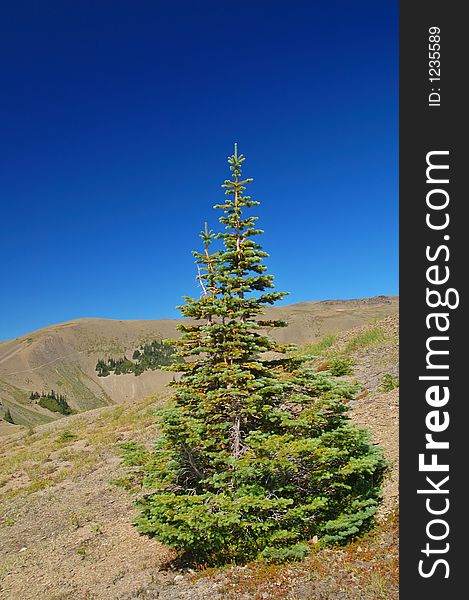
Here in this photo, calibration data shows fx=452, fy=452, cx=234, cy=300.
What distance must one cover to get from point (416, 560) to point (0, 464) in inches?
1135

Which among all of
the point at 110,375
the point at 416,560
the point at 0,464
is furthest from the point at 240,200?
the point at 110,375

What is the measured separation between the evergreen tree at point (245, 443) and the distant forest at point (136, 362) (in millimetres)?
145876

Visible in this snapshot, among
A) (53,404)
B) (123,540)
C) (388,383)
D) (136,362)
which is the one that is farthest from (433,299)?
(136,362)

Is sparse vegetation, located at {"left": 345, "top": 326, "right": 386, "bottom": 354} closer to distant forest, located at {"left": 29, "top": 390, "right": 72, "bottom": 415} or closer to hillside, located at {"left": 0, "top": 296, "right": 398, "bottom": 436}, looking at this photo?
hillside, located at {"left": 0, "top": 296, "right": 398, "bottom": 436}

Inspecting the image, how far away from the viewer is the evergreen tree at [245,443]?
25.1 feet

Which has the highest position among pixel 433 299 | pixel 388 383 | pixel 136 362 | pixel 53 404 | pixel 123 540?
pixel 136 362

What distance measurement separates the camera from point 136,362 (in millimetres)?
175250

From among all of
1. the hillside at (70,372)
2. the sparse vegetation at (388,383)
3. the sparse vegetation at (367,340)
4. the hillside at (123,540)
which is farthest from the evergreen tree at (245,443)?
the hillside at (70,372)

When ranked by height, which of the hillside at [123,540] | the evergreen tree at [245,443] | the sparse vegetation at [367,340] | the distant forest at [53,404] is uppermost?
the sparse vegetation at [367,340]

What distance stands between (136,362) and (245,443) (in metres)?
172

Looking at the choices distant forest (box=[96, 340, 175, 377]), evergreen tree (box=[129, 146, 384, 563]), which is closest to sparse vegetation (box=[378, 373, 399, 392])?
evergreen tree (box=[129, 146, 384, 563])

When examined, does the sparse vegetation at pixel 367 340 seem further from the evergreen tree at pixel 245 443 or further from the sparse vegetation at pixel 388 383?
the evergreen tree at pixel 245 443

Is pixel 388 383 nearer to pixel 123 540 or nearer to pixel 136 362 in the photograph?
pixel 123 540

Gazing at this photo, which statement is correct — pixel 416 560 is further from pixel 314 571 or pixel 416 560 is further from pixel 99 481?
pixel 99 481
